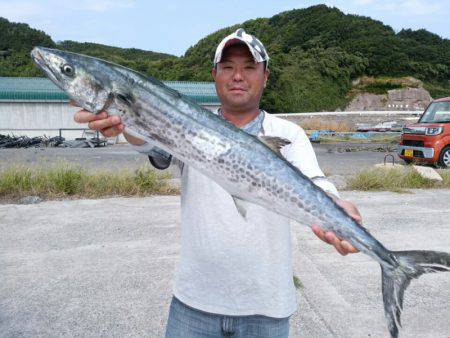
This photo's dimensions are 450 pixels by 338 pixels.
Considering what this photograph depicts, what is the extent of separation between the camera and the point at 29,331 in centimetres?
404

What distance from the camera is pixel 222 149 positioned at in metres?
2.31

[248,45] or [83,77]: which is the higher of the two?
[248,45]

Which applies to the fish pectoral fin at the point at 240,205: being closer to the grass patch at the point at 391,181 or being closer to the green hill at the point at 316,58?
the grass patch at the point at 391,181

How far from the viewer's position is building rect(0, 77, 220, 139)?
32125 millimetres

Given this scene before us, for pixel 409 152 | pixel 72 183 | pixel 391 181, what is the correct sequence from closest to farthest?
pixel 72 183
pixel 391 181
pixel 409 152

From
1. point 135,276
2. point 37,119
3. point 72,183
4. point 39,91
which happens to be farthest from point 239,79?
point 39,91

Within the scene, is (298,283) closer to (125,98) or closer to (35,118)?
(125,98)

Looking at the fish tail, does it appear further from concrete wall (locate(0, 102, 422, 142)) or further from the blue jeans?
concrete wall (locate(0, 102, 422, 142))

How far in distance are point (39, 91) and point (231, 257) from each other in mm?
33995

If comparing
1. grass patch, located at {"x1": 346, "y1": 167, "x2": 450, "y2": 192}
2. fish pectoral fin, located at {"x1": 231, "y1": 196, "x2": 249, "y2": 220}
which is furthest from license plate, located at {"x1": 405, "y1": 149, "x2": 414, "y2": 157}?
fish pectoral fin, located at {"x1": 231, "y1": 196, "x2": 249, "y2": 220}

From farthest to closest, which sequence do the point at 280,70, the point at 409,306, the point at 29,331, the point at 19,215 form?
1. the point at 280,70
2. the point at 19,215
3. the point at 409,306
4. the point at 29,331

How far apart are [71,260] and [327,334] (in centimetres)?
343

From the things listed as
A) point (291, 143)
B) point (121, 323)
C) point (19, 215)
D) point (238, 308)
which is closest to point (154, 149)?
point (291, 143)

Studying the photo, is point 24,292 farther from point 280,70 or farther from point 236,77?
point 280,70
